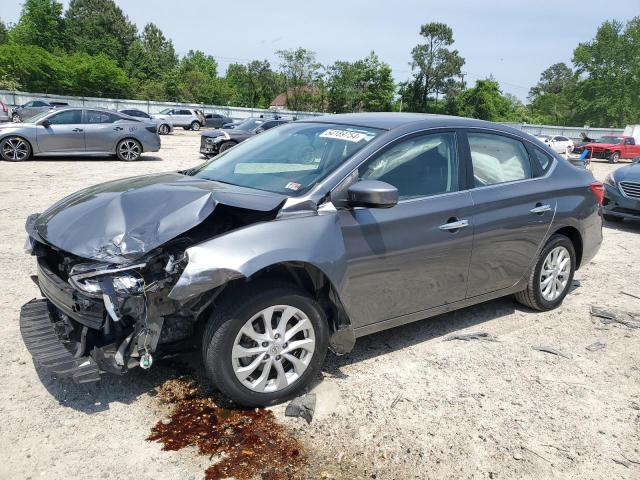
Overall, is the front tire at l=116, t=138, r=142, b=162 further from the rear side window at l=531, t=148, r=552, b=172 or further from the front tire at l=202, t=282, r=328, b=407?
the front tire at l=202, t=282, r=328, b=407

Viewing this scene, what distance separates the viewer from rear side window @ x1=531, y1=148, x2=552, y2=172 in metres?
4.86

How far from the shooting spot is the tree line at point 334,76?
214ft

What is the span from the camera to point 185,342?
10.6ft

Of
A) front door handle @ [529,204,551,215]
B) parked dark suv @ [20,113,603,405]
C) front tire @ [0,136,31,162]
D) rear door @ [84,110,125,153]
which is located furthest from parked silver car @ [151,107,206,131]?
front door handle @ [529,204,551,215]

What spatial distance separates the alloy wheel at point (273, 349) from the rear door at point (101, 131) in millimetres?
13540

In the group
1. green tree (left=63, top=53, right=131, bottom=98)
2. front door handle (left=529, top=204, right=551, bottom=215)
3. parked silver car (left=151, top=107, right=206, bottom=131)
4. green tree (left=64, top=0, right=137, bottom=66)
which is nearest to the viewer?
front door handle (left=529, top=204, right=551, bottom=215)

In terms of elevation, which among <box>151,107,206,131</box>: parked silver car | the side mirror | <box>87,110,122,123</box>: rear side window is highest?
<box>151,107,206,131</box>: parked silver car

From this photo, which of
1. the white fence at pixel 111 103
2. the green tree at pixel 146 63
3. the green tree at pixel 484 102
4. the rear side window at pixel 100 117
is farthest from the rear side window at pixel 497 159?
the green tree at pixel 146 63

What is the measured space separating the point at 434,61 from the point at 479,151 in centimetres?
7637

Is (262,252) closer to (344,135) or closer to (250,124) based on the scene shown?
(344,135)

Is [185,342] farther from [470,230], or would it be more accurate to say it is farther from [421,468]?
[470,230]

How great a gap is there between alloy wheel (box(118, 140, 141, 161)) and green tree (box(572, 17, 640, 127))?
77491 mm

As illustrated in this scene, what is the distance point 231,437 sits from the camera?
2.97m

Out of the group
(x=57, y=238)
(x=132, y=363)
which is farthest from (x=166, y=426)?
(x=57, y=238)
